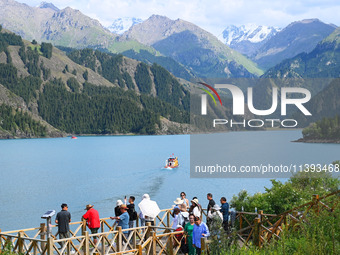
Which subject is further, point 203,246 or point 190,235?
point 190,235

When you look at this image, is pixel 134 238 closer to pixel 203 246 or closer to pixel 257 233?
pixel 203 246

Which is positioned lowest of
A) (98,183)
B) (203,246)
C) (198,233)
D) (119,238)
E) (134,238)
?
(98,183)

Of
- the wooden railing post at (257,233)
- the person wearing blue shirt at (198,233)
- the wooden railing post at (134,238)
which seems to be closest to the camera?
the person wearing blue shirt at (198,233)

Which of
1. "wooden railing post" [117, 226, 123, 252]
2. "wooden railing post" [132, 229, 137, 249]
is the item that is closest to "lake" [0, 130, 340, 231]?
"wooden railing post" [132, 229, 137, 249]

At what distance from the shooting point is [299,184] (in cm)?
3969

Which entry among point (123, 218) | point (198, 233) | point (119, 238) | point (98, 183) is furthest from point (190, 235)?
point (98, 183)

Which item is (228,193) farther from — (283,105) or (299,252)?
(299,252)

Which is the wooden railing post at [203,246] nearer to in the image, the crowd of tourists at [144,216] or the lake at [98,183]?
the crowd of tourists at [144,216]

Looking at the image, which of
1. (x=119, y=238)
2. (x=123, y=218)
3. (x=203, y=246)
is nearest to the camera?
(x=203, y=246)

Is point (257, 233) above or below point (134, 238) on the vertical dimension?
above

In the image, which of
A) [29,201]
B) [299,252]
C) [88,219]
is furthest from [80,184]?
[299,252]

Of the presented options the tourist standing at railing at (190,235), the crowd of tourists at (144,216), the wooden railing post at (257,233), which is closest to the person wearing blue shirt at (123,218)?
the crowd of tourists at (144,216)

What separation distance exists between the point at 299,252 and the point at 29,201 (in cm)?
6483

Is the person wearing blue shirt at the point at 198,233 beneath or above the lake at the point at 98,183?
above
